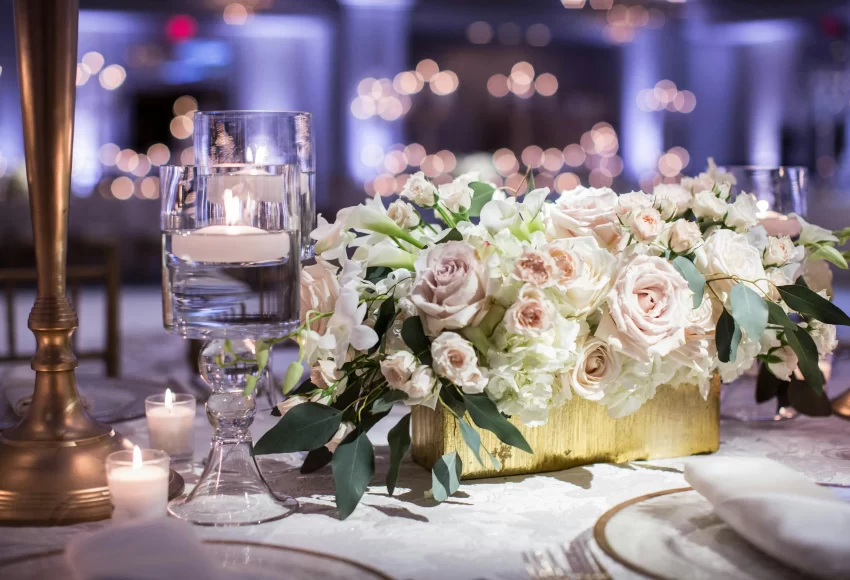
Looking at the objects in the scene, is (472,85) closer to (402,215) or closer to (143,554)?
(402,215)

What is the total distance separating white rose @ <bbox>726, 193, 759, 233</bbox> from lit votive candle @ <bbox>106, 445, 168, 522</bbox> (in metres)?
0.59

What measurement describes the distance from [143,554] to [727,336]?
55cm

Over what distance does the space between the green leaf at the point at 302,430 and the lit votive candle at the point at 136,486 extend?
0.28 feet

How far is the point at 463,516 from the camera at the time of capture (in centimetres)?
81

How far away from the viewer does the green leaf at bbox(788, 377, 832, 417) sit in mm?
1141

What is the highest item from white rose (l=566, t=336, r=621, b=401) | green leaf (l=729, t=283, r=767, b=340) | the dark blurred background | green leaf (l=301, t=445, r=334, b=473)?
the dark blurred background

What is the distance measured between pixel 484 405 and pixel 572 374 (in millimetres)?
89

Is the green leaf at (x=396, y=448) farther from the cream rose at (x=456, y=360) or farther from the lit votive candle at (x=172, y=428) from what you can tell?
the lit votive candle at (x=172, y=428)

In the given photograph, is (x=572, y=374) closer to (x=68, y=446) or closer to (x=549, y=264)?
(x=549, y=264)

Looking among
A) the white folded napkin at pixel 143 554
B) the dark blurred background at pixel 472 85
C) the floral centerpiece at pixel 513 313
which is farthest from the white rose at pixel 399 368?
the dark blurred background at pixel 472 85

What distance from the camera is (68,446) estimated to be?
832mm

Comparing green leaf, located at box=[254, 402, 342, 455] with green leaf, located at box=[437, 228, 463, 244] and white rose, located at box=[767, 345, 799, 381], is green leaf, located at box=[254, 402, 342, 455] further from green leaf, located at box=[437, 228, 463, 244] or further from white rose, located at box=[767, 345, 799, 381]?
white rose, located at box=[767, 345, 799, 381]

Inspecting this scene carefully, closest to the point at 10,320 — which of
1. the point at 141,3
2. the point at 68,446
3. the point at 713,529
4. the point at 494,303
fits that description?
the point at 68,446

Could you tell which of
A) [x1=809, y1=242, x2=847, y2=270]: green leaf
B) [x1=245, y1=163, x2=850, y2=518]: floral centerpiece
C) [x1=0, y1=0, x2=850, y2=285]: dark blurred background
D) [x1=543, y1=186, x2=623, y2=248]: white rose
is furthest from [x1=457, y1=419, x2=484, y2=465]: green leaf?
[x1=0, y1=0, x2=850, y2=285]: dark blurred background
